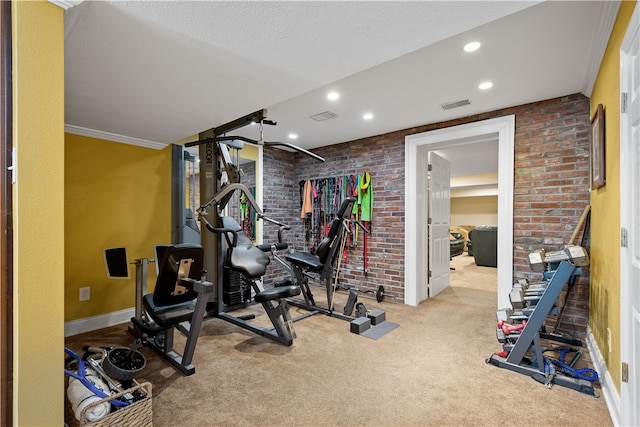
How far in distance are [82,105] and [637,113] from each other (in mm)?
3523

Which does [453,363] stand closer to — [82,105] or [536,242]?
[536,242]

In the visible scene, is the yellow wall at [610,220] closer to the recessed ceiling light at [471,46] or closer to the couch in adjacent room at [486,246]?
the recessed ceiling light at [471,46]

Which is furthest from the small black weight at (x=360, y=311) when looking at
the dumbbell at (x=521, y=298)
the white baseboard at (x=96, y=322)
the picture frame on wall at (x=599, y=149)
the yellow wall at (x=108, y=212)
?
the white baseboard at (x=96, y=322)

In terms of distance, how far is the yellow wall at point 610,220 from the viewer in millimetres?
1694

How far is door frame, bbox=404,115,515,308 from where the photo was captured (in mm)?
3156

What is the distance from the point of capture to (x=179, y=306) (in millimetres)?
2463

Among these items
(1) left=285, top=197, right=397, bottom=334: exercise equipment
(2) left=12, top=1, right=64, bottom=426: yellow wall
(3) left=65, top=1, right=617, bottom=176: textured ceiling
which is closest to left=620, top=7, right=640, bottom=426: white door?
(3) left=65, top=1, right=617, bottom=176: textured ceiling

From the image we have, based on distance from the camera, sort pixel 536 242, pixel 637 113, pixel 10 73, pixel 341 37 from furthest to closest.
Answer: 1. pixel 536 242
2. pixel 341 37
3. pixel 637 113
4. pixel 10 73

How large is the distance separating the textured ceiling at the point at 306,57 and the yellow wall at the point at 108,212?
0.30 meters

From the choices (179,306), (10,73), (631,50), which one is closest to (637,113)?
(631,50)

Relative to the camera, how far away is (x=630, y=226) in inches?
56.5

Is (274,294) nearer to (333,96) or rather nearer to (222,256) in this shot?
(222,256)

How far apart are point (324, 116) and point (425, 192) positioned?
1.77 meters

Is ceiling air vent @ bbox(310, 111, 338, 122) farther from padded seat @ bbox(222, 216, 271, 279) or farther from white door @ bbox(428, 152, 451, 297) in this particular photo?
white door @ bbox(428, 152, 451, 297)
